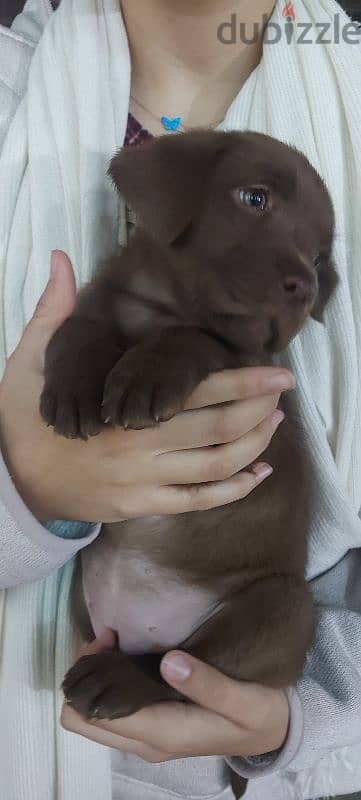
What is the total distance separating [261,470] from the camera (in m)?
0.65

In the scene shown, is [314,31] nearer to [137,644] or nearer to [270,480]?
[270,480]

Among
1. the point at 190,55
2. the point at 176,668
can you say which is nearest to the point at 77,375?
the point at 176,668

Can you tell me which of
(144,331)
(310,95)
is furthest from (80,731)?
(310,95)

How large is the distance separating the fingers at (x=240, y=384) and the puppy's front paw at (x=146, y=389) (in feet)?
0.10

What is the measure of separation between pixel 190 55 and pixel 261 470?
0.47 m

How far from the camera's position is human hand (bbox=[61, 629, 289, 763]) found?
572 millimetres

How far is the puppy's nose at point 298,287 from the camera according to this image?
496 mm

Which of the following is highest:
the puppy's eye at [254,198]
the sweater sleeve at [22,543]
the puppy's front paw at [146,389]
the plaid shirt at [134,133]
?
the plaid shirt at [134,133]

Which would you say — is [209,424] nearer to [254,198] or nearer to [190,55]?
[254,198]

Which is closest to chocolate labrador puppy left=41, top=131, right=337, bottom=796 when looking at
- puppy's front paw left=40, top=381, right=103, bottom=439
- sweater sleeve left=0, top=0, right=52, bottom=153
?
puppy's front paw left=40, top=381, right=103, bottom=439

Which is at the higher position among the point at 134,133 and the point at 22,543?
the point at 134,133

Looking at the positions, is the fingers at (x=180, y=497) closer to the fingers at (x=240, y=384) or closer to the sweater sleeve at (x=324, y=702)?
the fingers at (x=240, y=384)

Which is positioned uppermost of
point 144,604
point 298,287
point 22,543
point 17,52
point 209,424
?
point 17,52

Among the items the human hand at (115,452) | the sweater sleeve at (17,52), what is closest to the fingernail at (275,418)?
the human hand at (115,452)
